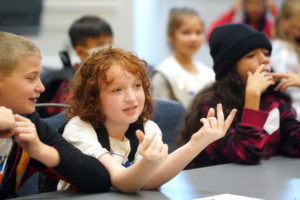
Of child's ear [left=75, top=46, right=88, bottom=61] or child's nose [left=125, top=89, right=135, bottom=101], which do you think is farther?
child's ear [left=75, top=46, right=88, bottom=61]

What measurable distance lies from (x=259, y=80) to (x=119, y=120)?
589 millimetres

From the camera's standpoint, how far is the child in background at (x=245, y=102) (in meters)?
1.70

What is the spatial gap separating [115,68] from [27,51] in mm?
240

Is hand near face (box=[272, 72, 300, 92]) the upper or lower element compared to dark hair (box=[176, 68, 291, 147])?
upper

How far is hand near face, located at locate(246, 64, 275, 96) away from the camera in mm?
1712

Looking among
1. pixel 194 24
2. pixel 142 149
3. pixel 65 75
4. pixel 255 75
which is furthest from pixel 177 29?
pixel 142 149

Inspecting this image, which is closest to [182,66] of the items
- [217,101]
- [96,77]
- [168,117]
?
[168,117]

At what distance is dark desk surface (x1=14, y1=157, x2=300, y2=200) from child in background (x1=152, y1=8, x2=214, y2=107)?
1.33 metres

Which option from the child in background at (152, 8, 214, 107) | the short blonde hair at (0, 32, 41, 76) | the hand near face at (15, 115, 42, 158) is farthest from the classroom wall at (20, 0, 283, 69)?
the hand near face at (15, 115, 42, 158)

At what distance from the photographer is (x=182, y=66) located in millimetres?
3279

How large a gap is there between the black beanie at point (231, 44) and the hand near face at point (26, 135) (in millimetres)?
902

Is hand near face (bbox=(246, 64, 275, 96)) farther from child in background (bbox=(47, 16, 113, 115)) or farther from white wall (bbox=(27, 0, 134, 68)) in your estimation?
white wall (bbox=(27, 0, 134, 68))

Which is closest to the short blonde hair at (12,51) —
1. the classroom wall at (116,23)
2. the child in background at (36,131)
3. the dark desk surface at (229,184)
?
the child in background at (36,131)

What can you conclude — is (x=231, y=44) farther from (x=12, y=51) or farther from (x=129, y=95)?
(x=12, y=51)
